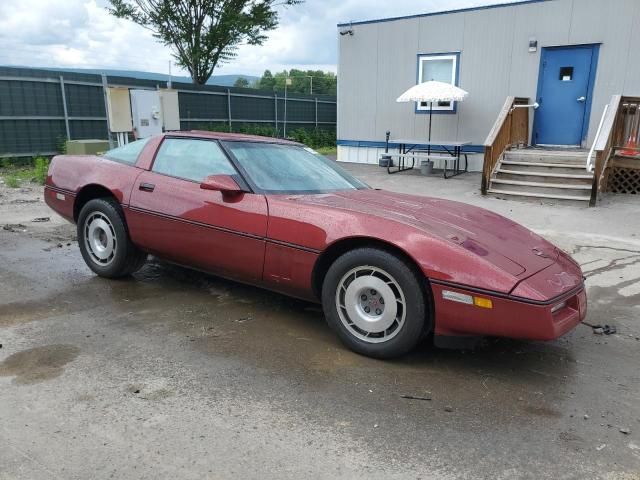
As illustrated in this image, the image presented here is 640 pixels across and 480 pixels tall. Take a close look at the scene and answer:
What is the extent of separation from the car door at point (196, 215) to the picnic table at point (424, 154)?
9.27 meters

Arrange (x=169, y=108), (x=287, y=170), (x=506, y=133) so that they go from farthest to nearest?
(x=169, y=108)
(x=506, y=133)
(x=287, y=170)

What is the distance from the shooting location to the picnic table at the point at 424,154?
1332 centimetres

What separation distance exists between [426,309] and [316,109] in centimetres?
2219

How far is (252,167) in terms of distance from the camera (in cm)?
418

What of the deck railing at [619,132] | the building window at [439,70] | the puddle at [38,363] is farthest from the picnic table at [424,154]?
the puddle at [38,363]

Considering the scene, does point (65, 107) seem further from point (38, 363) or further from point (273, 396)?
point (273, 396)

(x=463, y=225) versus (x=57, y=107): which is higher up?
(x=57, y=107)

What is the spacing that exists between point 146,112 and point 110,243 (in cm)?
705

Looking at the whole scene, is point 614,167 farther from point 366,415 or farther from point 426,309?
point 366,415

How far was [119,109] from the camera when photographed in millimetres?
10828

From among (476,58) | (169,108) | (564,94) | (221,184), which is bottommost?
(221,184)

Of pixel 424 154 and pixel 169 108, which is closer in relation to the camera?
pixel 169 108

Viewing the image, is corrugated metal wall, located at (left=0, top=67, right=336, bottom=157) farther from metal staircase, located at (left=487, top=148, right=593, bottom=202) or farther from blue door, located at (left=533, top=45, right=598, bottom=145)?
blue door, located at (left=533, top=45, right=598, bottom=145)

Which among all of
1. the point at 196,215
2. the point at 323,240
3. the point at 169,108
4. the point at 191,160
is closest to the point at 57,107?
the point at 169,108
